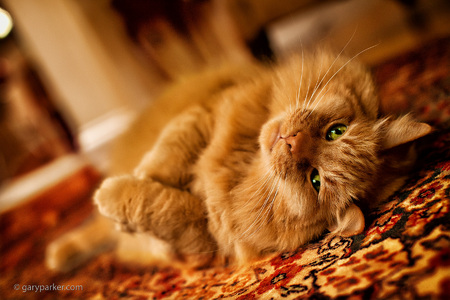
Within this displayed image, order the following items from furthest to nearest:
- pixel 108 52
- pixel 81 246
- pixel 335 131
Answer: pixel 108 52
pixel 81 246
pixel 335 131

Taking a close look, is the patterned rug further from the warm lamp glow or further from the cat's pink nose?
the warm lamp glow

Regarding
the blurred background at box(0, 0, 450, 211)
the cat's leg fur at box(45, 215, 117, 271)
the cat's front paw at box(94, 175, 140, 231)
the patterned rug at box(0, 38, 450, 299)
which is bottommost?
the patterned rug at box(0, 38, 450, 299)

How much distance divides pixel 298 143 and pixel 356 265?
39 centimetres

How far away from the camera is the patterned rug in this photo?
658 millimetres

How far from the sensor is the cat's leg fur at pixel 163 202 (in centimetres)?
105

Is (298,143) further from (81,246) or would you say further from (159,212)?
(81,246)

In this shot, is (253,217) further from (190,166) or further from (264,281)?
(190,166)

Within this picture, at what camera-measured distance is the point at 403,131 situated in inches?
38.3

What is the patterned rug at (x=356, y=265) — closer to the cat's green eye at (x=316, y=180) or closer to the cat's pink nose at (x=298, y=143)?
the cat's green eye at (x=316, y=180)

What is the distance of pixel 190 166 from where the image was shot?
121cm

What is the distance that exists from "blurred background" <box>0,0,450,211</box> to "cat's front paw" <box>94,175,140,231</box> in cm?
169

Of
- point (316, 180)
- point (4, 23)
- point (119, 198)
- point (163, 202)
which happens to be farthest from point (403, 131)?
point (4, 23)

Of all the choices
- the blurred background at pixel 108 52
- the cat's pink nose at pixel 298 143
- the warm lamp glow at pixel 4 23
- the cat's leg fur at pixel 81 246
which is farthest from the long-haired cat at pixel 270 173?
the warm lamp glow at pixel 4 23

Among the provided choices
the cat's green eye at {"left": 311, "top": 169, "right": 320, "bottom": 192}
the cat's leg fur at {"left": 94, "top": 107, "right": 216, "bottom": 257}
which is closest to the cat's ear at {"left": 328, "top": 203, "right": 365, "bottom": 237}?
the cat's green eye at {"left": 311, "top": 169, "right": 320, "bottom": 192}
